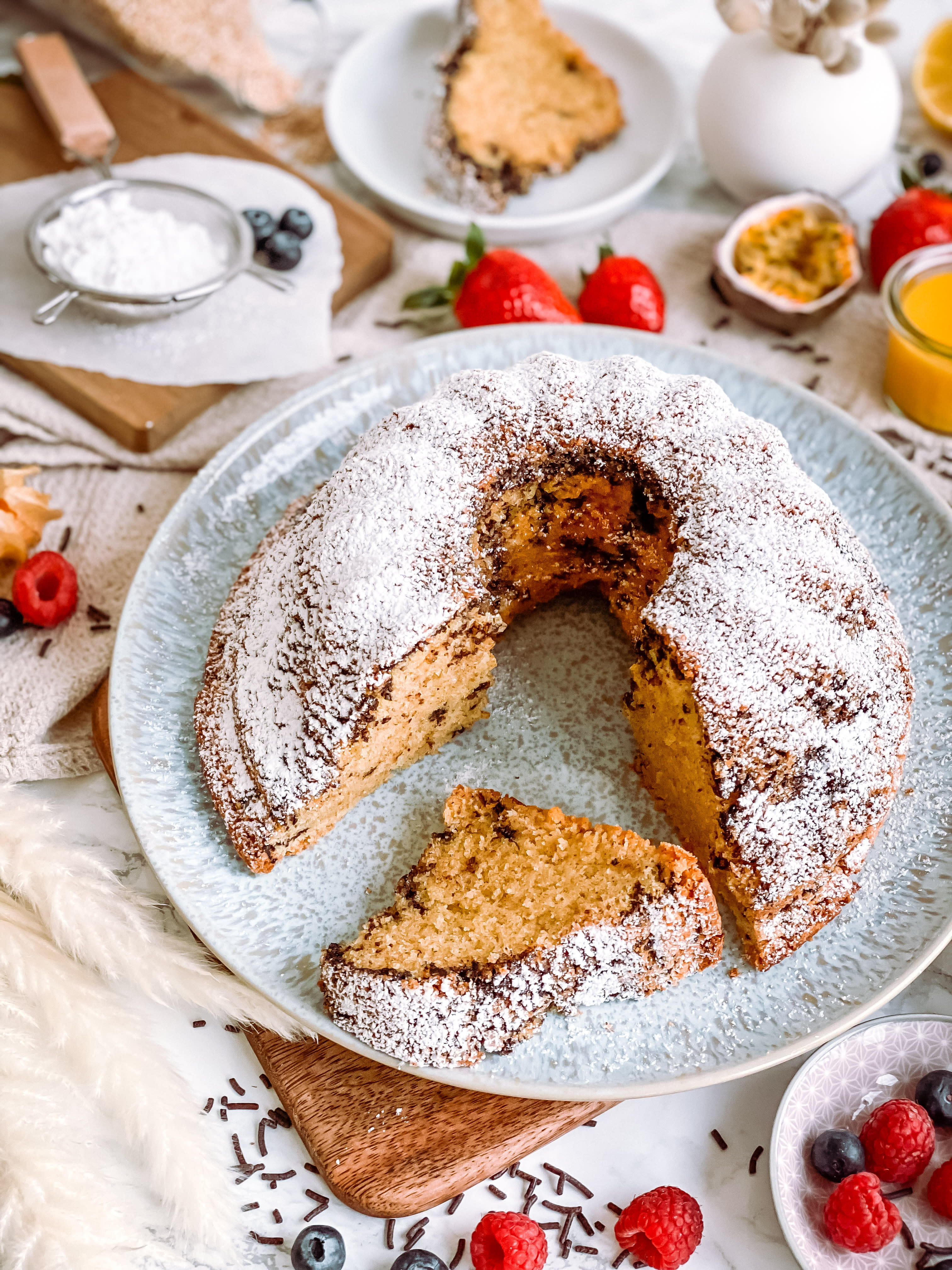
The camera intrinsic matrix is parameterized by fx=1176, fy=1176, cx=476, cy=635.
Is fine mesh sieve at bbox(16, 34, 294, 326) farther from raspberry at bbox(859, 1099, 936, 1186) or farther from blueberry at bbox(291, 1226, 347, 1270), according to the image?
raspberry at bbox(859, 1099, 936, 1186)

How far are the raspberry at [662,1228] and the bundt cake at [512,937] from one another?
0.42 meters

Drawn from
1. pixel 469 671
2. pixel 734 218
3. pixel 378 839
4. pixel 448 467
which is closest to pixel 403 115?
pixel 734 218

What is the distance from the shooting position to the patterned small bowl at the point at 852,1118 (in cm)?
240

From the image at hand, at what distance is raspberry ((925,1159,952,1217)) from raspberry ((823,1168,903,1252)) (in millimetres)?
118

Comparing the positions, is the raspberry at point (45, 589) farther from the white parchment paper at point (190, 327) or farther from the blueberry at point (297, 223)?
the blueberry at point (297, 223)

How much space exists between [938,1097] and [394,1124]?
1.17 metres

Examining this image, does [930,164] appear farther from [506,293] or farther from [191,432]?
[191,432]

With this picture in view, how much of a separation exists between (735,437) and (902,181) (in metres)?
1.91

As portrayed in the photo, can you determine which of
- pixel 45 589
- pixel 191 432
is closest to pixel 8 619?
pixel 45 589

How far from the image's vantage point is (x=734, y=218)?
13.8ft

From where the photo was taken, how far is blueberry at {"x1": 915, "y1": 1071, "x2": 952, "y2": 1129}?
2.51m

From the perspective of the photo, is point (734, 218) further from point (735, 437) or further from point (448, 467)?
point (448, 467)

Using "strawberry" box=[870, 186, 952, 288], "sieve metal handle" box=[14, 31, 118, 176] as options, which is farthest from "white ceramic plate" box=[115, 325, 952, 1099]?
"sieve metal handle" box=[14, 31, 118, 176]

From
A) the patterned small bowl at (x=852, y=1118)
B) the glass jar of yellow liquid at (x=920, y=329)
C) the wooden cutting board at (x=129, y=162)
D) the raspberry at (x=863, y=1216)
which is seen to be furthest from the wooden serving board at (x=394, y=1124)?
the glass jar of yellow liquid at (x=920, y=329)
